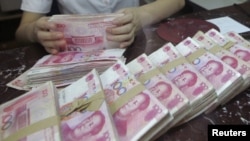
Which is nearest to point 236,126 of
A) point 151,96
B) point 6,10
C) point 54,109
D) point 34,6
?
point 151,96

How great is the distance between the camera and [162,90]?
55 centimetres

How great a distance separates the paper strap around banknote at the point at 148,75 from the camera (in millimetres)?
580

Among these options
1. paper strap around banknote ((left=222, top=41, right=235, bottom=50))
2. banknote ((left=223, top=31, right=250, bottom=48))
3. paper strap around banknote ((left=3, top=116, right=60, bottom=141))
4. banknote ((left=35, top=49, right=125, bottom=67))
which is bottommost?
banknote ((left=35, top=49, right=125, bottom=67))

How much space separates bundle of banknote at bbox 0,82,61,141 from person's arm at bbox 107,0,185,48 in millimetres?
265

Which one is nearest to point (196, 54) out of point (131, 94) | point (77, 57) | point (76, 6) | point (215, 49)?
point (215, 49)

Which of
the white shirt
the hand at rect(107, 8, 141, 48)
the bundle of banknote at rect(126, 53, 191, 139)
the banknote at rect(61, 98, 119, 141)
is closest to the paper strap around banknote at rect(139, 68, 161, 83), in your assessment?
the bundle of banknote at rect(126, 53, 191, 139)

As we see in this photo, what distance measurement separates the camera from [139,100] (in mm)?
514

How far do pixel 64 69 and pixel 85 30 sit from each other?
117 mm

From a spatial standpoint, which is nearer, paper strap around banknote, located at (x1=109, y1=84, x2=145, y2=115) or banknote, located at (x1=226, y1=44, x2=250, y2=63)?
paper strap around banknote, located at (x1=109, y1=84, x2=145, y2=115)

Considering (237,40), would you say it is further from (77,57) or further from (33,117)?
(33,117)

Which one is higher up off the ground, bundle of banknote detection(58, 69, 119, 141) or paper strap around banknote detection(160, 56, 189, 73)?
bundle of banknote detection(58, 69, 119, 141)

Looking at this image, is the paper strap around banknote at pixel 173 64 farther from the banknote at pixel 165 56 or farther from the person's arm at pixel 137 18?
the person's arm at pixel 137 18

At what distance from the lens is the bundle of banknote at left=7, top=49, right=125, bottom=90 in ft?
2.25

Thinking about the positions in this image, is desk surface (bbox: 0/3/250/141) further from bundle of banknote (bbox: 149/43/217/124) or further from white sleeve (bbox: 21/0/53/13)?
white sleeve (bbox: 21/0/53/13)
